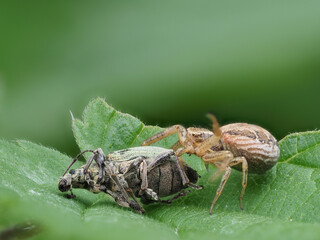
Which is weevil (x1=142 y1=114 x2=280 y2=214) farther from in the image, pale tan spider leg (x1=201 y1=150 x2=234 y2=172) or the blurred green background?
the blurred green background

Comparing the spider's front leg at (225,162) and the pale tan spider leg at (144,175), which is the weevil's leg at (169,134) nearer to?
the spider's front leg at (225,162)

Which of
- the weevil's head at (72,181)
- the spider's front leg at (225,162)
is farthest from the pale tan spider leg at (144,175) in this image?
the spider's front leg at (225,162)

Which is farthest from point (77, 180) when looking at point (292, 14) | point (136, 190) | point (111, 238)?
point (292, 14)

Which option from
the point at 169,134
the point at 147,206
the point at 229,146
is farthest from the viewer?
the point at 169,134

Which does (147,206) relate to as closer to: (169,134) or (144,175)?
(144,175)

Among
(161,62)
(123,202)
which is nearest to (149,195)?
(123,202)

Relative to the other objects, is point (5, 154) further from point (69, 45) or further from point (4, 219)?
point (69, 45)
